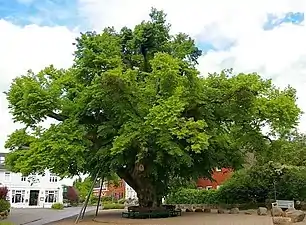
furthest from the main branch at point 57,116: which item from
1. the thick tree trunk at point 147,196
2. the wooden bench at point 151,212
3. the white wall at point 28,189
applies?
the white wall at point 28,189

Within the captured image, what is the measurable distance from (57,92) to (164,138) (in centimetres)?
720

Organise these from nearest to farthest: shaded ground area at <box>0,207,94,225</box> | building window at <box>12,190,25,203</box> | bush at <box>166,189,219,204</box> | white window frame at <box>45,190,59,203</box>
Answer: shaded ground area at <box>0,207,94,225</box>, bush at <box>166,189,219,204</box>, building window at <box>12,190,25,203</box>, white window frame at <box>45,190,59,203</box>

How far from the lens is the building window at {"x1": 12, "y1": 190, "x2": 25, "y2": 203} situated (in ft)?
199

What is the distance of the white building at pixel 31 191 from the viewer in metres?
61.0

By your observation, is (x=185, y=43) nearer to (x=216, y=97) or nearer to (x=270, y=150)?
(x=216, y=97)

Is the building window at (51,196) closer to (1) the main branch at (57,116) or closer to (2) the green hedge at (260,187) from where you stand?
(2) the green hedge at (260,187)

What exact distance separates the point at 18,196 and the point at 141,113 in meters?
43.8

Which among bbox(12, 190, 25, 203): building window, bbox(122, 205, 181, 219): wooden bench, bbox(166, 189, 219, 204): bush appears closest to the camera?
bbox(122, 205, 181, 219): wooden bench

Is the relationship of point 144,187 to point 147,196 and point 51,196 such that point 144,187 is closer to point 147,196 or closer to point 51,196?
point 147,196

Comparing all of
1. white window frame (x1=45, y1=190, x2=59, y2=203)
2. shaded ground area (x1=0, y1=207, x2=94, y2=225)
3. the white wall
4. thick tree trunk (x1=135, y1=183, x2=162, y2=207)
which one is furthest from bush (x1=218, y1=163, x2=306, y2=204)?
white window frame (x1=45, y1=190, x2=59, y2=203)

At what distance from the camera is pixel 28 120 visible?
2553cm

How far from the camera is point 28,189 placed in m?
62.1

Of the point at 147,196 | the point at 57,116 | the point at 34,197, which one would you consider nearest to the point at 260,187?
the point at 147,196

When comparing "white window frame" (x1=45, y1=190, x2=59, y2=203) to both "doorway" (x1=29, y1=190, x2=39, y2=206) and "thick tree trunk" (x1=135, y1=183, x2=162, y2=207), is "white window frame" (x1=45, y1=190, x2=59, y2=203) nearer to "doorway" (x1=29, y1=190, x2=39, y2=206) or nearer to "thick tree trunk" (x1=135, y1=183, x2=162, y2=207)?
"doorway" (x1=29, y1=190, x2=39, y2=206)
